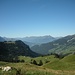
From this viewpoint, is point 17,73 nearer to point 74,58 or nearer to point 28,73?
point 28,73

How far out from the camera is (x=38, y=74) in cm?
1997

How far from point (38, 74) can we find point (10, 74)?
3737 millimetres

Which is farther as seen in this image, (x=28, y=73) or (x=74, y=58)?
(x=74, y=58)

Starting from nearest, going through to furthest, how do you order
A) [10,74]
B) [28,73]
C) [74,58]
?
[10,74], [28,73], [74,58]

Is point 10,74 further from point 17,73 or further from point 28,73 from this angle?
point 28,73

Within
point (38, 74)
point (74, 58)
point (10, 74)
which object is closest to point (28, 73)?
point (38, 74)

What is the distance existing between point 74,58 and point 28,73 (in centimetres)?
4279

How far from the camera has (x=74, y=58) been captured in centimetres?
5988

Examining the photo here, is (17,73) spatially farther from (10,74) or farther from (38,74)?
(38,74)

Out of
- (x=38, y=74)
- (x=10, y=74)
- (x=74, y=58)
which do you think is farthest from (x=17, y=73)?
(x=74, y=58)

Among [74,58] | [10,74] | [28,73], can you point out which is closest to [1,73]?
[10,74]

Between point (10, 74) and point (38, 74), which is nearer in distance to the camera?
point (10, 74)

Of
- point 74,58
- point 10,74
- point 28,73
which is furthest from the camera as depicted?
point 74,58

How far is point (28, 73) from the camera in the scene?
1983 cm
